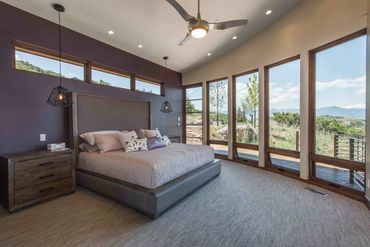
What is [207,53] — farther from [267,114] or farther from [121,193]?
[121,193]

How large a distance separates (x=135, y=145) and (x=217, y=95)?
363cm

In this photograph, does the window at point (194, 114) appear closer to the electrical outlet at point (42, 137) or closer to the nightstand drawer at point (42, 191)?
the nightstand drawer at point (42, 191)

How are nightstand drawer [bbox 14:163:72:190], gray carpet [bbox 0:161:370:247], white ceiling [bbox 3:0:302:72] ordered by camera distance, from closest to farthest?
gray carpet [bbox 0:161:370:247] < nightstand drawer [bbox 14:163:72:190] < white ceiling [bbox 3:0:302:72]

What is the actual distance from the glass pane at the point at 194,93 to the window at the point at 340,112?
12.0 ft

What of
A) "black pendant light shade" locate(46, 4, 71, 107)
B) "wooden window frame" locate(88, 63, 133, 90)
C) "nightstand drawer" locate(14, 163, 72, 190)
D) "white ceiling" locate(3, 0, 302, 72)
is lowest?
"nightstand drawer" locate(14, 163, 72, 190)

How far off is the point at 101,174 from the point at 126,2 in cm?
300

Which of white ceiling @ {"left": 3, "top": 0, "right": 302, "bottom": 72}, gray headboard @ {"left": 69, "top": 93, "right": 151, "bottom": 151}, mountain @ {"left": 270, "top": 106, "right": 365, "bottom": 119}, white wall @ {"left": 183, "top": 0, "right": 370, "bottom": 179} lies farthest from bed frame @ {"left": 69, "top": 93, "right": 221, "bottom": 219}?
white wall @ {"left": 183, "top": 0, "right": 370, "bottom": 179}

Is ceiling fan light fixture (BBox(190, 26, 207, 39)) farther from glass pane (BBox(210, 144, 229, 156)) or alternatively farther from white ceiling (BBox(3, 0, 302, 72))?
glass pane (BBox(210, 144, 229, 156))

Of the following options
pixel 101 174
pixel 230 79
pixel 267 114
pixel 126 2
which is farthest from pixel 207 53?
pixel 101 174

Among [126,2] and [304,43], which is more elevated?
[126,2]

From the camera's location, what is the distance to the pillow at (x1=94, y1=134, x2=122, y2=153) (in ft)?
11.7

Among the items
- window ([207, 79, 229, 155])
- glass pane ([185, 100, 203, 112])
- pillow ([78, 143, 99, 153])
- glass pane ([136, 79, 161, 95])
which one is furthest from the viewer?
glass pane ([185, 100, 203, 112])

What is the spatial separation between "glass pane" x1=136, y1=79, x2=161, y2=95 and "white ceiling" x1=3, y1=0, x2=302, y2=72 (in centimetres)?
89

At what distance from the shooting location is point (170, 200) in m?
2.65
